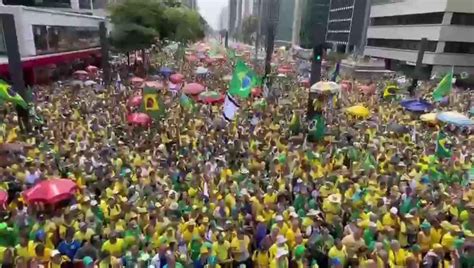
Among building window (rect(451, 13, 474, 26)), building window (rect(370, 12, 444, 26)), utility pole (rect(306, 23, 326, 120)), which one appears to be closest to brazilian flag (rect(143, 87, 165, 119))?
utility pole (rect(306, 23, 326, 120))

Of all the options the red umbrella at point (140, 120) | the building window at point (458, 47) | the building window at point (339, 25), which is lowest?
the building window at point (339, 25)

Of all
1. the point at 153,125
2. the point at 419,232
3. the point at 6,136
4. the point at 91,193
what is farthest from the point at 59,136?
the point at 419,232

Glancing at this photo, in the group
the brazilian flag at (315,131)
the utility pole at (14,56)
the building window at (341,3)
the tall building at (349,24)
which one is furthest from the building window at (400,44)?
the utility pole at (14,56)

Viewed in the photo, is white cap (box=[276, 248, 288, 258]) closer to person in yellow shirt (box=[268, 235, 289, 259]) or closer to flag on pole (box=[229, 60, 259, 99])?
person in yellow shirt (box=[268, 235, 289, 259])

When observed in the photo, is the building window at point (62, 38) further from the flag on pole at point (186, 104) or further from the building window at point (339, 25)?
the building window at point (339, 25)

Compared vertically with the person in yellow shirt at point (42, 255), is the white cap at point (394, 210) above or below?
above

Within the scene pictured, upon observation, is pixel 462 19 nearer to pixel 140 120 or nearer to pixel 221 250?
pixel 140 120

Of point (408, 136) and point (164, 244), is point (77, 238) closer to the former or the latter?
point (164, 244)
